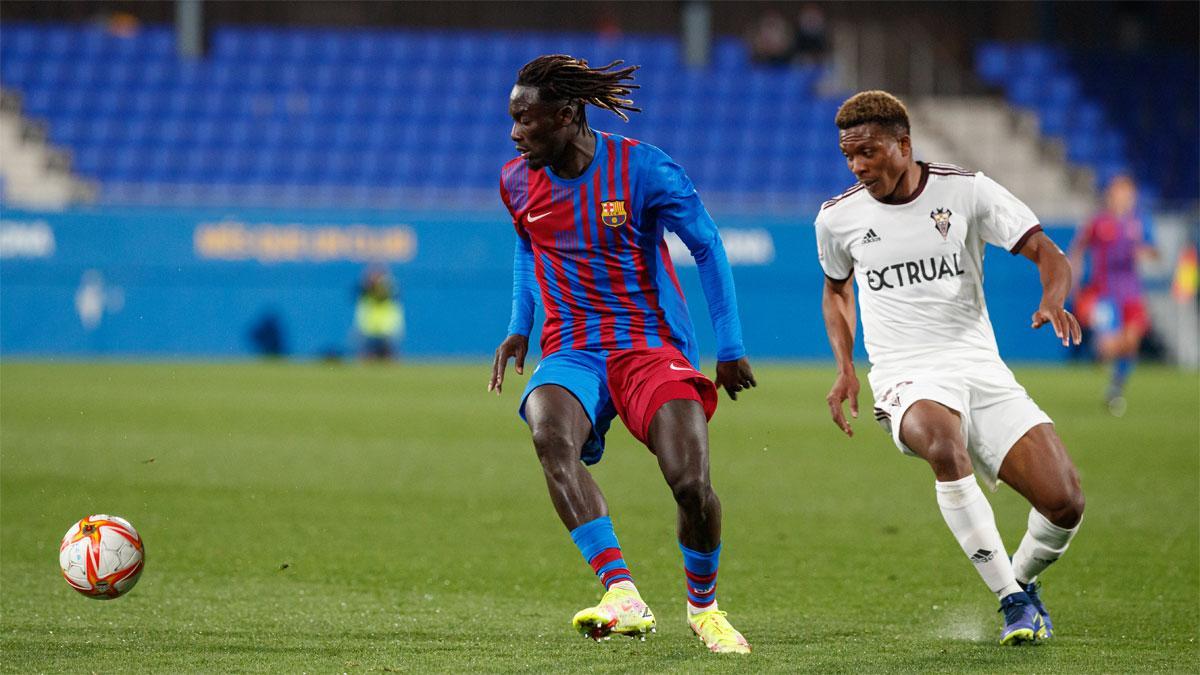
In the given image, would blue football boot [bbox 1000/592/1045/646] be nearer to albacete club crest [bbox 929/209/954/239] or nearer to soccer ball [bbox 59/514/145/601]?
albacete club crest [bbox 929/209/954/239]

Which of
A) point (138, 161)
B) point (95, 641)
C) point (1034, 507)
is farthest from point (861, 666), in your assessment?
point (138, 161)

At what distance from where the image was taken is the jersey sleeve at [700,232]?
18.4 ft

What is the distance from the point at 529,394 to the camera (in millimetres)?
5617

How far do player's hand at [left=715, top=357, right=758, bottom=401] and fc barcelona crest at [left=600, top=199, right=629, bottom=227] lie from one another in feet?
2.09

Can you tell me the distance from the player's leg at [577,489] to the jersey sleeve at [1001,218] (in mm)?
1656

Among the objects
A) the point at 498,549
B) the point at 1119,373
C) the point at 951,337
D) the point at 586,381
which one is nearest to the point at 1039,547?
the point at 951,337

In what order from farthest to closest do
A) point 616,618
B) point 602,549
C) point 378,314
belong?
point 378,314
point 602,549
point 616,618

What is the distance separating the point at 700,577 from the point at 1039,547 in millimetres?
1319

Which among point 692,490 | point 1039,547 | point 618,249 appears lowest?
point 1039,547

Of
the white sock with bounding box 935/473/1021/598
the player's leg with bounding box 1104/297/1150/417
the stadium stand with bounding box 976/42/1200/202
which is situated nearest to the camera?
the white sock with bounding box 935/473/1021/598

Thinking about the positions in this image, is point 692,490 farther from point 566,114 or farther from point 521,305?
point 566,114

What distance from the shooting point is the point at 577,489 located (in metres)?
5.40

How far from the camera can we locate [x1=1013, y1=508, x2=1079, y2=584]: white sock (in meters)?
5.77

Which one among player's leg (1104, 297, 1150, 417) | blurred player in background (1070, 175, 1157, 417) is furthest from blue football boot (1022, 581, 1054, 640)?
blurred player in background (1070, 175, 1157, 417)
